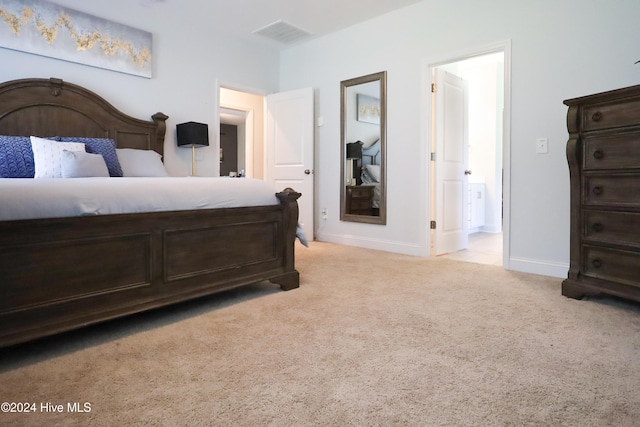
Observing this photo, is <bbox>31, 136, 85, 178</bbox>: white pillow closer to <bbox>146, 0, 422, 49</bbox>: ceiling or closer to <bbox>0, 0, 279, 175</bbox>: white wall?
<bbox>0, 0, 279, 175</bbox>: white wall

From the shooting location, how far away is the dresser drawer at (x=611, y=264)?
7.28 ft

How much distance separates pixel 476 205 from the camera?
583cm

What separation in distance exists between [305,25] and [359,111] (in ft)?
3.76

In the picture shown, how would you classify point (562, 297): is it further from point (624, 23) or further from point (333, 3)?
point (333, 3)

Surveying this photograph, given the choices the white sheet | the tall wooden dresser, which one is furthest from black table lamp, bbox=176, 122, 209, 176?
the tall wooden dresser

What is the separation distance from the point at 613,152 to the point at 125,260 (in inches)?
110

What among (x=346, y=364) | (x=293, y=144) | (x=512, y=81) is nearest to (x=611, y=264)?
(x=512, y=81)

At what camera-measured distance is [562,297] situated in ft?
8.22

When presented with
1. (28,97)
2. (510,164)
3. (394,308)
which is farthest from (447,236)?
(28,97)

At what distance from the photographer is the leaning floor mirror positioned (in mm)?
4312

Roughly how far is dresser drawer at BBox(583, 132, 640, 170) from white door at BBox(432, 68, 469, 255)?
5.47ft

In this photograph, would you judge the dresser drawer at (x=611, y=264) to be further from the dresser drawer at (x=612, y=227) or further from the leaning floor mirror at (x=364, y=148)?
the leaning floor mirror at (x=364, y=148)

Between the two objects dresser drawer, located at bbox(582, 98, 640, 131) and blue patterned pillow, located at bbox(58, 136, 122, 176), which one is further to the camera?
blue patterned pillow, located at bbox(58, 136, 122, 176)

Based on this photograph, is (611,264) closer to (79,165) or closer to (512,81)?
(512,81)
